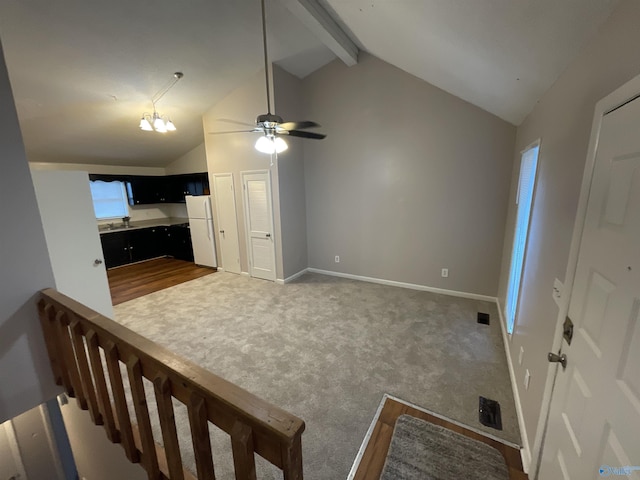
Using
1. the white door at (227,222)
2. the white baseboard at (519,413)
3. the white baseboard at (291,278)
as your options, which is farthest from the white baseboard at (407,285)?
the white door at (227,222)

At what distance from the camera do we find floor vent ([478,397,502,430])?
1.86m

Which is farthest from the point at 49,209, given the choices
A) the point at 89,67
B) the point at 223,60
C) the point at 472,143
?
the point at 472,143

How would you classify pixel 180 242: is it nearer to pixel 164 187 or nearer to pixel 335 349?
pixel 164 187

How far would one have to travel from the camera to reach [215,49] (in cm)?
328

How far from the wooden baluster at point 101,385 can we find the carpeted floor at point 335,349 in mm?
496

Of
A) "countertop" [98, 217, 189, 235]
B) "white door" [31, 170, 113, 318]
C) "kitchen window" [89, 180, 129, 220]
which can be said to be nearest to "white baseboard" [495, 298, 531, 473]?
"white door" [31, 170, 113, 318]

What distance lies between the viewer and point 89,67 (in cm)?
290

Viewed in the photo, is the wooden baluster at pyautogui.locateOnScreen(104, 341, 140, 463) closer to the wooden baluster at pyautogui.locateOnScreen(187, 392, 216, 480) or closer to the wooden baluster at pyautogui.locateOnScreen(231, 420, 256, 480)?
the wooden baluster at pyautogui.locateOnScreen(187, 392, 216, 480)

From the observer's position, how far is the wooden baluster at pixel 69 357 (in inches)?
60.7

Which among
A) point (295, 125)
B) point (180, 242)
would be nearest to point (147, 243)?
point (180, 242)

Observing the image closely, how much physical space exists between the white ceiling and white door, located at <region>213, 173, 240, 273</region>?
1.28m

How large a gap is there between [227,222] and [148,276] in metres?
1.93

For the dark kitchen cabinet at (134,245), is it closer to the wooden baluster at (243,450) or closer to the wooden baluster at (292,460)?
the wooden baluster at (243,450)

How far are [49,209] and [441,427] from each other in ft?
12.8
